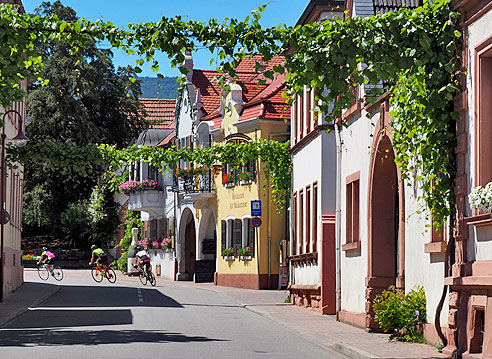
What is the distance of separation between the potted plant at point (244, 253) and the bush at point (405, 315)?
963 inches

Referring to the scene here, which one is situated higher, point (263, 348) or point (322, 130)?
point (322, 130)

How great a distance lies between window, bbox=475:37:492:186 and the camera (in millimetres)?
13125

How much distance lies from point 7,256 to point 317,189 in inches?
492

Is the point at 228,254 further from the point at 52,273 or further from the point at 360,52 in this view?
the point at 360,52

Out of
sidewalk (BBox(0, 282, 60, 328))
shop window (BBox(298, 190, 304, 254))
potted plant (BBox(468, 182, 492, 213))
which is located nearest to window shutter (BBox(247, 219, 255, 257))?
sidewalk (BBox(0, 282, 60, 328))

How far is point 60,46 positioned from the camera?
208 feet

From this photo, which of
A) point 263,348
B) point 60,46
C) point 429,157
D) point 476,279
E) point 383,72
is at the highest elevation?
point 60,46

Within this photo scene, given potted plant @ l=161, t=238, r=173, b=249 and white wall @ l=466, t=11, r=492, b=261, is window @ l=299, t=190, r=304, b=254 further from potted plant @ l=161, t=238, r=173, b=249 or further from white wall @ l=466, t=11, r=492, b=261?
→ potted plant @ l=161, t=238, r=173, b=249

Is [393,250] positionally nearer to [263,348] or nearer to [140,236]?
[263,348]

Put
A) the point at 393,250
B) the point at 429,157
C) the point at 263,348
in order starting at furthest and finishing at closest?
the point at 393,250 < the point at 263,348 < the point at 429,157

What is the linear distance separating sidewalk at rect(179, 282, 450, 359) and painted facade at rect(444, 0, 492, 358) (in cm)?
73

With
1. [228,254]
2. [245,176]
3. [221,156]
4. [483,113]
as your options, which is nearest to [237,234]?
[228,254]

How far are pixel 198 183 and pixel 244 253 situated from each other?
A: 6.62 m

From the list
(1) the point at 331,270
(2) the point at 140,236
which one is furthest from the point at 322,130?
(2) the point at 140,236
